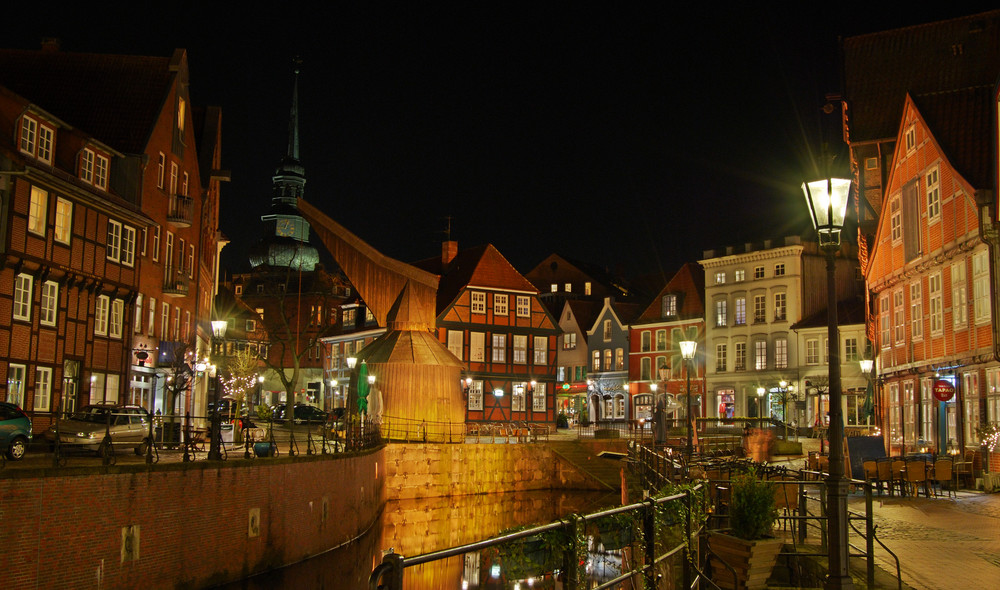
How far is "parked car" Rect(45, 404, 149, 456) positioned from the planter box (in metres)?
13.7

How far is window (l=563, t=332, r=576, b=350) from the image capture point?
76438 millimetres

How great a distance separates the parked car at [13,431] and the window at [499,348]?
4150 cm

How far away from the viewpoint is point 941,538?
15.3 meters

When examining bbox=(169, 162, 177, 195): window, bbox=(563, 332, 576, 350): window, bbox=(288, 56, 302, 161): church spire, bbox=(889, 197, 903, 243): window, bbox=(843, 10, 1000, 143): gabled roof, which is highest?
bbox=(288, 56, 302, 161): church spire

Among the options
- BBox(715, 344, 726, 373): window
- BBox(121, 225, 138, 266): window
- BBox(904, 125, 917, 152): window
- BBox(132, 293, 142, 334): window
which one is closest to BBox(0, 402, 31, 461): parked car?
BBox(121, 225, 138, 266): window

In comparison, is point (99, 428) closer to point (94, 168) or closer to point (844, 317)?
point (94, 168)

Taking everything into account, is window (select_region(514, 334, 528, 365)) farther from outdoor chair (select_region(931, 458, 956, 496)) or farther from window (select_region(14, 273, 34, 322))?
outdoor chair (select_region(931, 458, 956, 496))

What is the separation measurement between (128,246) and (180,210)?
4.59m

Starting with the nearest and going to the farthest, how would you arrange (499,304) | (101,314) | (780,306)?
(101,314)
(780,306)
(499,304)

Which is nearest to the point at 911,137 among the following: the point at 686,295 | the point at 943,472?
the point at 943,472

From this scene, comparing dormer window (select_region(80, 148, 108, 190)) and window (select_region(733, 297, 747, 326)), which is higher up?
dormer window (select_region(80, 148, 108, 190))

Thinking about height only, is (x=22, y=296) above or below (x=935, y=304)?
below

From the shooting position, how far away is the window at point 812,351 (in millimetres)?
56375

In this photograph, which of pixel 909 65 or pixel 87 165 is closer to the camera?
pixel 87 165
